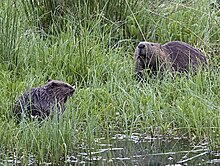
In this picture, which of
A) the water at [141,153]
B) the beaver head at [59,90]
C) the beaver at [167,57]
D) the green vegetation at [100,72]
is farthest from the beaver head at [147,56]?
the water at [141,153]

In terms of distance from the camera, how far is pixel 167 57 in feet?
20.7

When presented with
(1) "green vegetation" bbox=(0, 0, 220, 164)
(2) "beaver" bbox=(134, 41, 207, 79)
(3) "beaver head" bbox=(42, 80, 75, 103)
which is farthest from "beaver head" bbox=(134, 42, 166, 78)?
(3) "beaver head" bbox=(42, 80, 75, 103)

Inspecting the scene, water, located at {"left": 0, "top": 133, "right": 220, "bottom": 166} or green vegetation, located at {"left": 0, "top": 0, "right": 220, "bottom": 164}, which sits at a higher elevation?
green vegetation, located at {"left": 0, "top": 0, "right": 220, "bottom": 164}

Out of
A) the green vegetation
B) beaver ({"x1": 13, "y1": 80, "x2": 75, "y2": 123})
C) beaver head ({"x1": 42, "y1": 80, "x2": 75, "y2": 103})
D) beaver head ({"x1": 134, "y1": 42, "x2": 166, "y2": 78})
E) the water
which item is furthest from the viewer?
beaver head ({"x1": 134, "y1": 42, "x2": 166, "y2": 78})

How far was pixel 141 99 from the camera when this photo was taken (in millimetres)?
5242

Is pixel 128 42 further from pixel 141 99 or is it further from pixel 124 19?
pixel 141 99

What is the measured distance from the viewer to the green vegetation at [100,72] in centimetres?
439

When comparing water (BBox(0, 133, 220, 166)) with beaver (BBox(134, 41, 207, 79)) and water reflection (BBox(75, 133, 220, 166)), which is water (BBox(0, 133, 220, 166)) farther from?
beaver (BBox(134, 41, 207, 79))

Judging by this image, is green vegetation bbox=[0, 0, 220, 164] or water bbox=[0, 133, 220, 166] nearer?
water bbox=[0, 133, 220, 166]

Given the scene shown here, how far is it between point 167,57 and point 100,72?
0.77m

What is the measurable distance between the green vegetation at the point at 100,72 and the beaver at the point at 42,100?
98 millimetres

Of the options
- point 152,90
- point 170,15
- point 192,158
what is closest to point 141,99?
point 152,90

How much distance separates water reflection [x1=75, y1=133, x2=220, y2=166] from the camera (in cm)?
416

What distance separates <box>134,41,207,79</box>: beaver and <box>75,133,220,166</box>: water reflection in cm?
132
